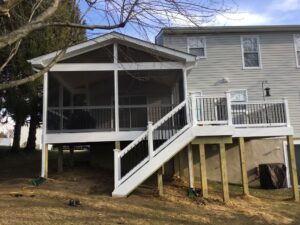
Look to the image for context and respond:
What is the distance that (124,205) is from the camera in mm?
11023

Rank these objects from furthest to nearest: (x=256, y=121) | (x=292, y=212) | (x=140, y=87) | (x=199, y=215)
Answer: (x=140, y=87) → (x=256, y=121) → (x=292, y=212) → (x=199, y=215)

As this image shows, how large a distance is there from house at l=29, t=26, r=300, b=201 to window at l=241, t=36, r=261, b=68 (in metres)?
0.05

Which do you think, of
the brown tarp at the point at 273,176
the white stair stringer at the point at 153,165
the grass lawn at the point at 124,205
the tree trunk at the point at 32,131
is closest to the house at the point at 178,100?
the white stair stringer at the point at 153,165

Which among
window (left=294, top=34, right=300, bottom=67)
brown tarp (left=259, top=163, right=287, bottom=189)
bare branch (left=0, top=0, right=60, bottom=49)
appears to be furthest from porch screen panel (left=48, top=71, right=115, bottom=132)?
window (left=294, top=34, right=300, bottom=67)

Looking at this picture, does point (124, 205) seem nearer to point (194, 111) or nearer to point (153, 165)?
point (153, 165)

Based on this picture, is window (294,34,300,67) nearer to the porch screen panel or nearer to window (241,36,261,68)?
window (241,36,261,68)

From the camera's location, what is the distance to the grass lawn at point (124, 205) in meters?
9.69

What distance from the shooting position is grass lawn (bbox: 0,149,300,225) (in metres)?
9.69

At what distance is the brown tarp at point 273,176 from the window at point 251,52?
5.14 meters

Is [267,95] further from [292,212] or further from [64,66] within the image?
[64,66]

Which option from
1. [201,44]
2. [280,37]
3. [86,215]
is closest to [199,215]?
[86,215]

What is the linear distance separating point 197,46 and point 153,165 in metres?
8.95

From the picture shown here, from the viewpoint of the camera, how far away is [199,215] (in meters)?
10.7

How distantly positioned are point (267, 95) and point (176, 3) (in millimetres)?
12589
